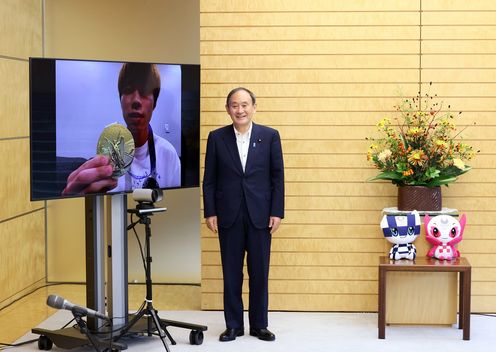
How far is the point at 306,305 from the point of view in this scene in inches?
262

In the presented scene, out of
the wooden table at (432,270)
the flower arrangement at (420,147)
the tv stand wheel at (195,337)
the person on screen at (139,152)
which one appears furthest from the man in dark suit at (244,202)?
the flower arrangement at (420,147)

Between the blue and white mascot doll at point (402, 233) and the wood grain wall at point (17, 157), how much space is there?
280 cm

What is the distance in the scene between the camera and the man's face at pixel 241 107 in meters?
5.73

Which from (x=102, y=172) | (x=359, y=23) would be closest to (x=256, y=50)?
(x=359, y=23)

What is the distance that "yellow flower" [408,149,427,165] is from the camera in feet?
19.9

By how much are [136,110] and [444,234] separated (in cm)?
207

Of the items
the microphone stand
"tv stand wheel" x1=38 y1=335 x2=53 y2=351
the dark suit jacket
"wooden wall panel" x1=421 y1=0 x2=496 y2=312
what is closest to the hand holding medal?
the dark suit jacket

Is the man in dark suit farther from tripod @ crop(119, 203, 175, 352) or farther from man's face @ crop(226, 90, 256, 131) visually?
tripod @ crop(119, 203, 175, 352)

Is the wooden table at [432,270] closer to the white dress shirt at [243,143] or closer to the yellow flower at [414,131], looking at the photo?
the yellow flower at [414,131]

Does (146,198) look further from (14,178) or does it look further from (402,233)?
(14,178)

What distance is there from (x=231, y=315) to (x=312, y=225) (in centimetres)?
106

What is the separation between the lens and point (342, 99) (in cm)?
656

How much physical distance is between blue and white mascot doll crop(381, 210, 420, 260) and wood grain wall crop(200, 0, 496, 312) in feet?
2.00

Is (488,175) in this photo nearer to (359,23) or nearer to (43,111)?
(359,23)
